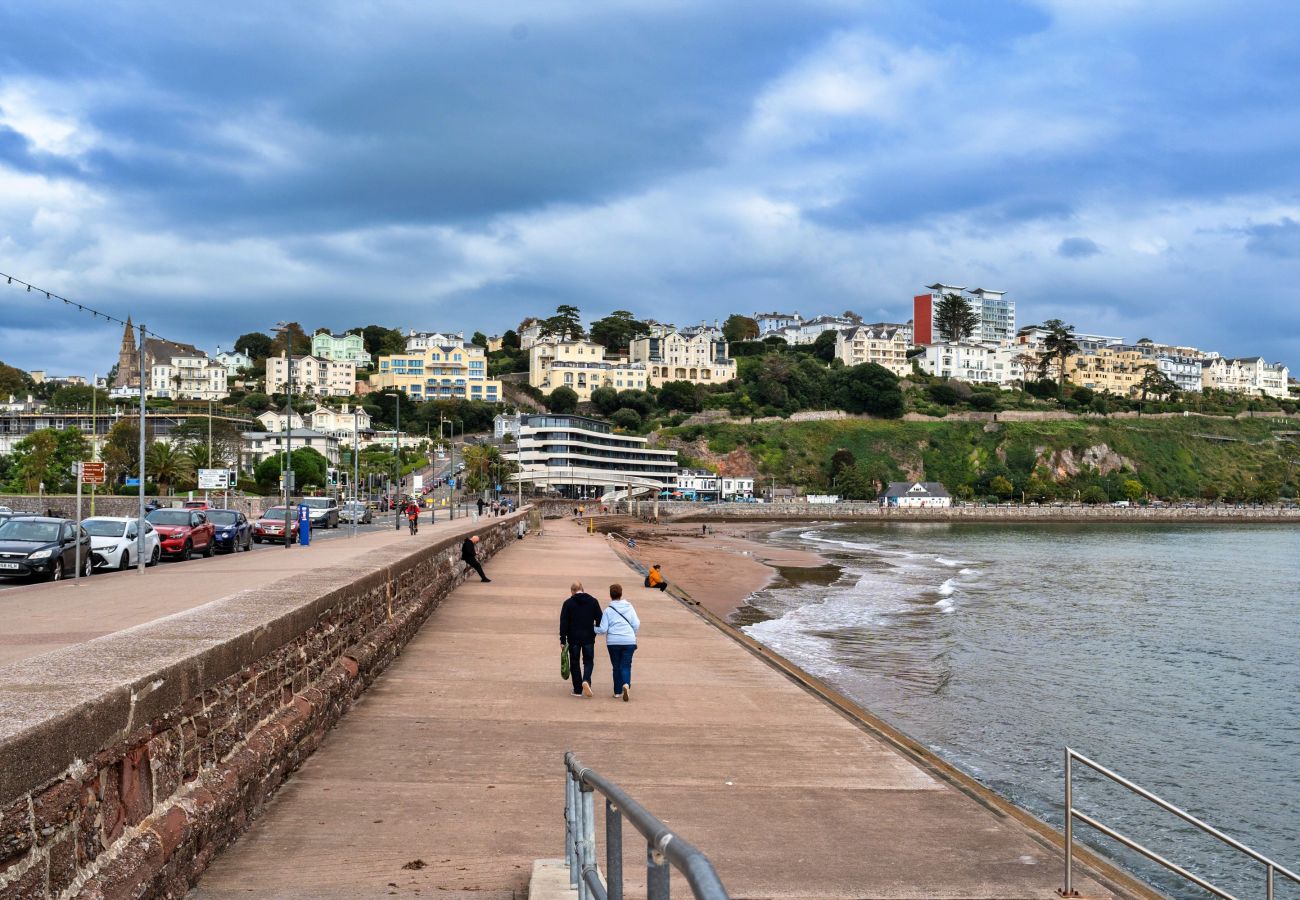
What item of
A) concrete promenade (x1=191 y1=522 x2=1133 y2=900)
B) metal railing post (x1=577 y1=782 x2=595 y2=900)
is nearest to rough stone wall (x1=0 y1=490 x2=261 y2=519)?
concrete promenade (x1=191 y1=522 x2=1133 y2=900)

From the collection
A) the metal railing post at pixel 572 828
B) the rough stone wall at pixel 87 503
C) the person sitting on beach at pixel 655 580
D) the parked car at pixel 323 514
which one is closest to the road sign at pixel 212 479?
the rough stone wall at pixel 87 503

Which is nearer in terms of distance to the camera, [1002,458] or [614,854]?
[614,854]

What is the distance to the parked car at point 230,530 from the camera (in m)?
34.8

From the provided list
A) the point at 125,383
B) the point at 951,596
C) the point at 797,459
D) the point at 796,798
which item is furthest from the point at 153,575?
the point at 125,383

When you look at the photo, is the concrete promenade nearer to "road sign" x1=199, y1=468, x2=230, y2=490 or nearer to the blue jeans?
the blue jeans

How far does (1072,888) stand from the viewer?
750cm

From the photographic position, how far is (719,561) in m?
56.6

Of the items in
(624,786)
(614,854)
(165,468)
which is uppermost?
(165,468)

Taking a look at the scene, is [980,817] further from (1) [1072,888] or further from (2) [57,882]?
(2) [57,882]

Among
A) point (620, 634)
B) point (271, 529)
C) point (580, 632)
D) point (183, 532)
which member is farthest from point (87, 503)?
point (620, 634)

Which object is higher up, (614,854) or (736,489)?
(614,854)

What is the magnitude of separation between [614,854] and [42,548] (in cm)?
2318

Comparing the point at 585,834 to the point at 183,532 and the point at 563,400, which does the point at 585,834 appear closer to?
the point at 183,532

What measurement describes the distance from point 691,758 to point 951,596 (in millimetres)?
30823
